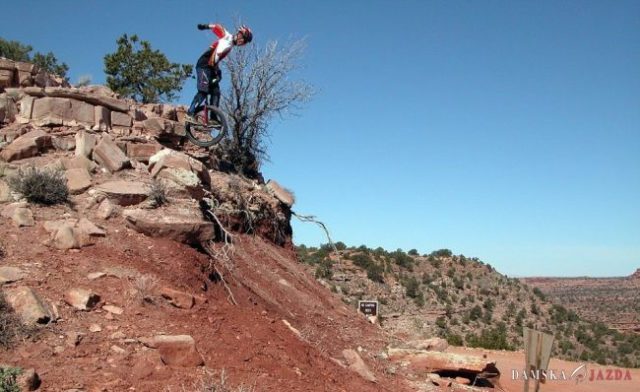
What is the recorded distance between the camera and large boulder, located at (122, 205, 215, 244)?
8.46 m

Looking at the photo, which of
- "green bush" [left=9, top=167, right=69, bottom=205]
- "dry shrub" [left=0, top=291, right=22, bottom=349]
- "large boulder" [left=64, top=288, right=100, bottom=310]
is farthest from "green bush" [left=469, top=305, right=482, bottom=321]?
"dry shrub" [left=0, top=291, right=22, bottom=349]

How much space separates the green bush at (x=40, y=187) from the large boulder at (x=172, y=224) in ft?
3.15

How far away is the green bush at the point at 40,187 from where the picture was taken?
27.5 ft

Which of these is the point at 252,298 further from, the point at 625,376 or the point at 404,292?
the point at 404,292

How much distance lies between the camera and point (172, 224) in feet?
28.1

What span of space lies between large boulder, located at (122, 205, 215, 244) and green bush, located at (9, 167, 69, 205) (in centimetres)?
96

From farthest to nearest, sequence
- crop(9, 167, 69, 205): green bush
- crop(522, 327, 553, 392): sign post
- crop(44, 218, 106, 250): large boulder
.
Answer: crop(9, 167, 69, 205): green bush < crop(522, 327, 553, 392): sign post < crop(44, 218, 106, 250): large boulder

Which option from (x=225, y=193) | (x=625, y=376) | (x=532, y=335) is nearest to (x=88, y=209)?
(x=225, y=193)

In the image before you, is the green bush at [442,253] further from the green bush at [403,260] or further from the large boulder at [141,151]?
the large boulder at [141,151]

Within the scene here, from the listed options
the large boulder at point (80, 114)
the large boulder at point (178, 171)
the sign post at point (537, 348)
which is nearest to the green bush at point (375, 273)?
the large boulder at point (178, 171)

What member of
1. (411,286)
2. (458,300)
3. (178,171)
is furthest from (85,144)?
(458,300)

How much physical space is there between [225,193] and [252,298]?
3.36m

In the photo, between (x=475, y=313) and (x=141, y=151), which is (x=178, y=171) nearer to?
(x=141, y=151)

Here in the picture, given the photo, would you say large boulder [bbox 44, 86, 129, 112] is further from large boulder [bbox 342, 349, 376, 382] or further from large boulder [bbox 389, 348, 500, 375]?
large boulder [bbox 389, 348, 500, 375]
